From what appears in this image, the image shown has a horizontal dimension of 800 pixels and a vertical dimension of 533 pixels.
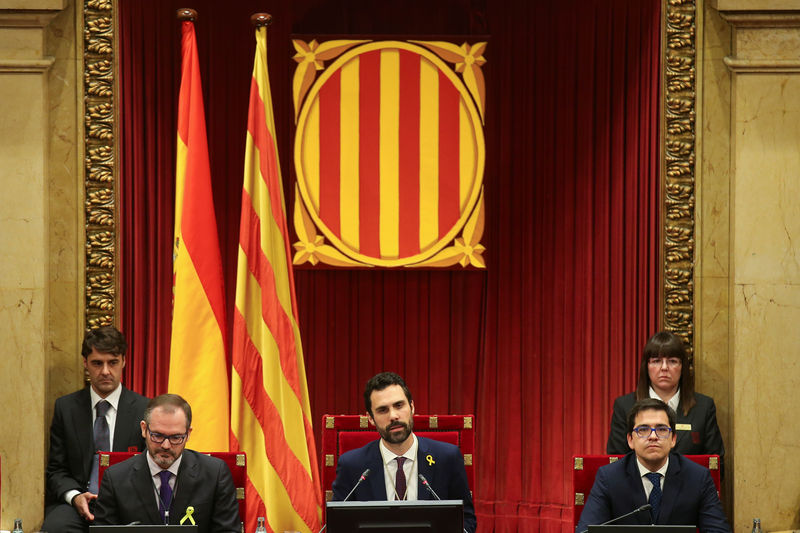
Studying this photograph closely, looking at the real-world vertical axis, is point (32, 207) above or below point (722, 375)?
above

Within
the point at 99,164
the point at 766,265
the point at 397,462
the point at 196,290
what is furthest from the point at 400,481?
the point at 99,164

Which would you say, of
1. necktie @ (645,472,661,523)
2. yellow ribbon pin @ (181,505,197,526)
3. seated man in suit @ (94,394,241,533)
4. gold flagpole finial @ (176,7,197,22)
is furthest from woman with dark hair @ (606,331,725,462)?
gold flagpole finial @ (176,7,197,22)

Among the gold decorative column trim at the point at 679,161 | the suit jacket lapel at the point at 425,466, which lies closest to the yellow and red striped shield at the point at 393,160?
the gold decorative column trim at the point at 679,161

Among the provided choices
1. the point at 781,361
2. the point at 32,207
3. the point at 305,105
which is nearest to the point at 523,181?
the point at 305,105

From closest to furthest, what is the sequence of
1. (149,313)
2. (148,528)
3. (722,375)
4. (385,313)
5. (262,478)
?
(148,528), (262,478), (722,375), (149,313), (385,313)

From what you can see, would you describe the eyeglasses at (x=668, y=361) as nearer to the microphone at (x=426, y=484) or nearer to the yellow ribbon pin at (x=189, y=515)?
the microphone at (x=426, y=484)

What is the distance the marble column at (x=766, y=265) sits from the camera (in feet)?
18.1

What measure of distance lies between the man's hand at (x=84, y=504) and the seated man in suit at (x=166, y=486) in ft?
3.07

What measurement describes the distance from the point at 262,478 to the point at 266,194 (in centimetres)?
140

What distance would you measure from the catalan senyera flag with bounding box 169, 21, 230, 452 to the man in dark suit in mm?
266

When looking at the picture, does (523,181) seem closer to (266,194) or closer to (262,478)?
(266,194)

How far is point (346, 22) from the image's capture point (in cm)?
637

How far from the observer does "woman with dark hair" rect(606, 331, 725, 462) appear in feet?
17.7

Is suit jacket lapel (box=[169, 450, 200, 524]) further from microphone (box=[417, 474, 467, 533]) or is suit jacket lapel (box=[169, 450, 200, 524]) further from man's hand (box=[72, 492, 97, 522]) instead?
man's hand (box=[72, 492, 97, 522])
